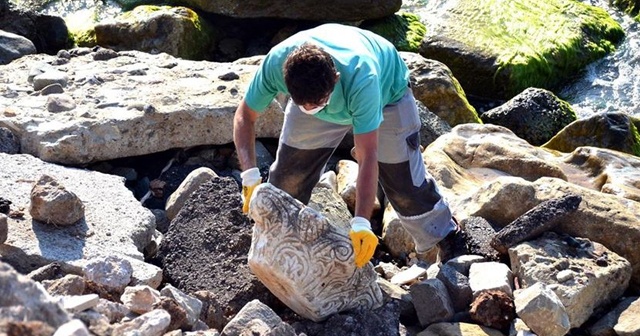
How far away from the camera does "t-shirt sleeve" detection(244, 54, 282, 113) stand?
4.70m

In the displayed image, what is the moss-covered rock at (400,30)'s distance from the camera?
11281 millimetres

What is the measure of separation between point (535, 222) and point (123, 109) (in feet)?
9.71

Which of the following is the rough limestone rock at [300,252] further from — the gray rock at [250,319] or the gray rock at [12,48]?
the gray rock at [12,48]

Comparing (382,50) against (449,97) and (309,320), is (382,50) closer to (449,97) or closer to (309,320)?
(309,320)

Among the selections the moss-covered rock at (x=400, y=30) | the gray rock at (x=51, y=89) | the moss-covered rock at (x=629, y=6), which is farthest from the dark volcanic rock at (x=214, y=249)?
the moss-covered rock at (x=629, y=6)

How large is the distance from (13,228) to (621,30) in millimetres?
8849

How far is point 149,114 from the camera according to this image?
21.4 feet

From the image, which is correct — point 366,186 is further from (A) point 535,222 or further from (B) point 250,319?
(A) point 535,222

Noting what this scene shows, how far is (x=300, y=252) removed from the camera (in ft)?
14.9

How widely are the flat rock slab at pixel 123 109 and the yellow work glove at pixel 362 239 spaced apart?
95.6 inches

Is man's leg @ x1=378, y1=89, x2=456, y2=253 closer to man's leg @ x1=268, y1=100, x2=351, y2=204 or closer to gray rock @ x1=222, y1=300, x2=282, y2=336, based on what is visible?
man's leg @ x1=268, y1=100, x2=351, y2=204

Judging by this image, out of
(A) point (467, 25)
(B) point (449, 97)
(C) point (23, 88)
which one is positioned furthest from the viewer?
(A) point (467, 25)

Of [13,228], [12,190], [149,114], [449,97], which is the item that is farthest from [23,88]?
[449,97]

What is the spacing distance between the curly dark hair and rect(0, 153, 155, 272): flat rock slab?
1.44 meters
